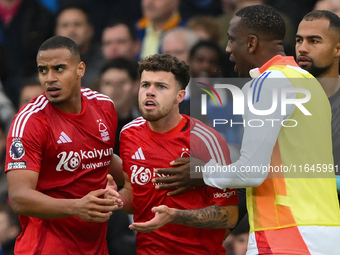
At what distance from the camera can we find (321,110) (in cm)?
348

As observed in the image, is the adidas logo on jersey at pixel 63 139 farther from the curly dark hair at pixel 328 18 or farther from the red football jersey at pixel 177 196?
the curly dark hair at pixel 328 18

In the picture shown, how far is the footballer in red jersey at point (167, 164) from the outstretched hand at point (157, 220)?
253 millimetres

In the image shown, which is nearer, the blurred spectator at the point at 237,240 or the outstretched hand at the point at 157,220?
Answer: the outstretched hand at the point at 157,220

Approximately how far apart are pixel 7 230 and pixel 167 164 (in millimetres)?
2788

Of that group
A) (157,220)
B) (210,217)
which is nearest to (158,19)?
(210,217)

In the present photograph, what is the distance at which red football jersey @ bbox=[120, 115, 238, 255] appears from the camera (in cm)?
399

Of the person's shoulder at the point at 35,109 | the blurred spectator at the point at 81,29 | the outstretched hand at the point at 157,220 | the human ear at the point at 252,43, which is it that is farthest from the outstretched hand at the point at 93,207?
the blurred spectator at the point at 81,29

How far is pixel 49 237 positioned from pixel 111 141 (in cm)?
92

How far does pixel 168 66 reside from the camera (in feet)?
13.7

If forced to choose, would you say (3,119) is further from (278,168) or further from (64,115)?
(278,168)

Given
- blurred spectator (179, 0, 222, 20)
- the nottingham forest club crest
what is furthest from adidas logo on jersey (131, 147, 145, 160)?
blurred spectator (179, 0, 222, 20)

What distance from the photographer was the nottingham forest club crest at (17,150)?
383cm

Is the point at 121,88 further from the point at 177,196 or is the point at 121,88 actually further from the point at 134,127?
the point at 177,196

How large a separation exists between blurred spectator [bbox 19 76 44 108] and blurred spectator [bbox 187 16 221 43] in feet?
6.67
